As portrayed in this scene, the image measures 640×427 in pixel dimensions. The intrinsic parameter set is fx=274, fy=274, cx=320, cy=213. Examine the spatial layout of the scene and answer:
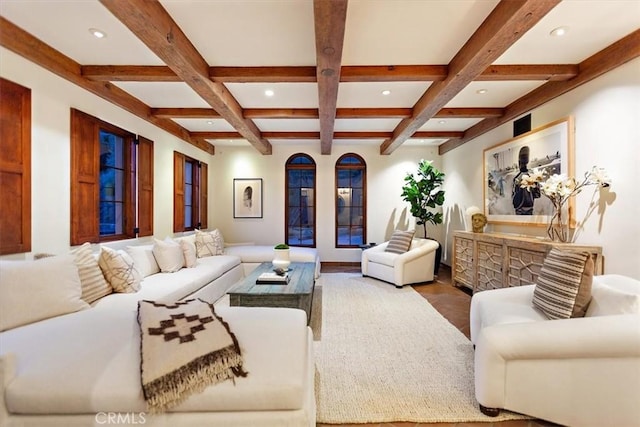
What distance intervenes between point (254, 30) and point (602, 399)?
10.7 ft

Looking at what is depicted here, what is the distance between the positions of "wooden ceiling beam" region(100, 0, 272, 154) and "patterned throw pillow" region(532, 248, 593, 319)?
10.8 feet

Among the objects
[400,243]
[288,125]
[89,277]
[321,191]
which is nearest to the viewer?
[89,277]

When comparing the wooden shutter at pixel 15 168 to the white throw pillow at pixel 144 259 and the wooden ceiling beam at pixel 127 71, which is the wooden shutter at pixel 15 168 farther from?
the white throw pillow at pixel 144 259

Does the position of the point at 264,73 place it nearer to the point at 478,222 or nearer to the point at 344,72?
the point at 344,72

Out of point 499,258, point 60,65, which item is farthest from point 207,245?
point 499,258

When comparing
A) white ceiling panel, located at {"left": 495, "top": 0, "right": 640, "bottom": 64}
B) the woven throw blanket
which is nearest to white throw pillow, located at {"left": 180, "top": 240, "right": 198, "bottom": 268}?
the woven throw blanket

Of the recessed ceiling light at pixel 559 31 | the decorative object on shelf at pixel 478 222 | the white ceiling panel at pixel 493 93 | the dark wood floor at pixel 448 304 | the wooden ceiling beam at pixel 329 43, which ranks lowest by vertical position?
the dark wood floor at pixel 448 304

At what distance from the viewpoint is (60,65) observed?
249 centimetres

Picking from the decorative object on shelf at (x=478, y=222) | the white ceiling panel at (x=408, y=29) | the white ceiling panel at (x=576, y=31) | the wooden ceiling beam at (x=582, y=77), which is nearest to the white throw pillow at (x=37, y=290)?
the white ceiling panel at (x=408, y=29)

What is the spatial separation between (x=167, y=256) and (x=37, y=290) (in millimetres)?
1602

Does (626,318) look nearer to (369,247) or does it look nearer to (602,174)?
(602,174)

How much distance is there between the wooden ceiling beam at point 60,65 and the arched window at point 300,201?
9.65 ft

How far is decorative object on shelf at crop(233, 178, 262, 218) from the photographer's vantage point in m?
6.21

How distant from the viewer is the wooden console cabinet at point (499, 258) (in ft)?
9.05
